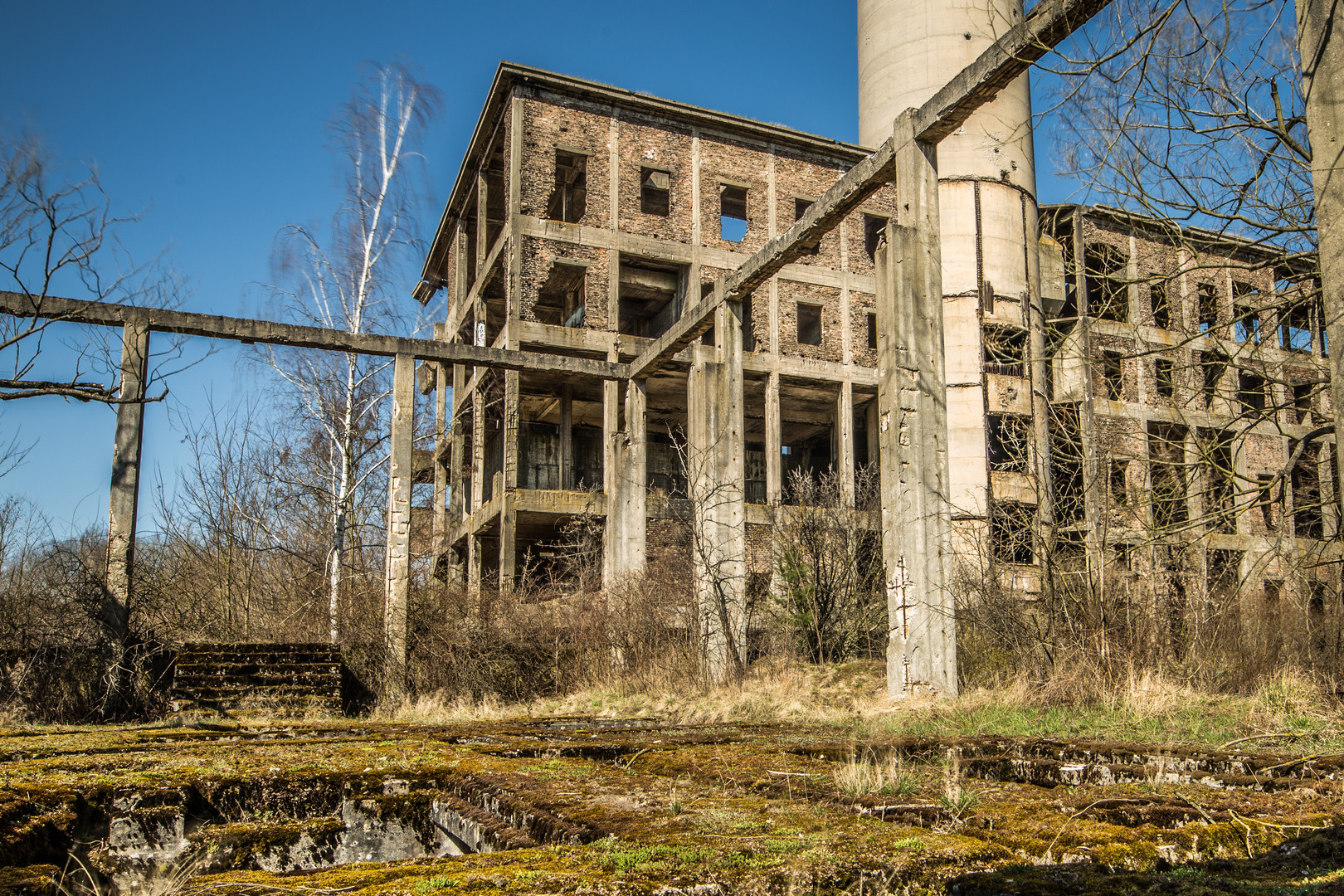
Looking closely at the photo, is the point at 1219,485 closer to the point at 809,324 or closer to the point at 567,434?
the point at 567,434

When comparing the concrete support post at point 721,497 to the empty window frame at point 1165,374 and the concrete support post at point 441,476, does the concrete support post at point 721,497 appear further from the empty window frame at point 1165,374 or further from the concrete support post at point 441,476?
the concrete support post at point 441,476

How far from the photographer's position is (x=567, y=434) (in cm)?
2678

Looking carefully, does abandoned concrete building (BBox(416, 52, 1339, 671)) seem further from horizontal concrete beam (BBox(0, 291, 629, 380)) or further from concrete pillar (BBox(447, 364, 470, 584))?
horizontal concrete beam (BBox(0, 291, 629, 380))

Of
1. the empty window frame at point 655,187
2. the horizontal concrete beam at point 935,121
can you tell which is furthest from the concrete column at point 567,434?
the horizontal concrete beam at point 935,121

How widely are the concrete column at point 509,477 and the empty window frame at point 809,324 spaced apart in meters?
10.5

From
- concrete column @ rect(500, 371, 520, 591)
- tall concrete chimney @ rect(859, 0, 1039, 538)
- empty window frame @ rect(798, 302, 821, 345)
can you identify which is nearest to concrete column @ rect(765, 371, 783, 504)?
empty window frame @ rect(798, 302, 821, 345)

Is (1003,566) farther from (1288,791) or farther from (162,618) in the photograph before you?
(162,618)

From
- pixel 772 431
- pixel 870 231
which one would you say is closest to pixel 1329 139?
pixel 772 431

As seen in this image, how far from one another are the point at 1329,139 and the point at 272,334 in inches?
498

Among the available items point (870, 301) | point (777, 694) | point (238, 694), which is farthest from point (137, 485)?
point (870, 301)

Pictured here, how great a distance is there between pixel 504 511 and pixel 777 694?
49.2ft

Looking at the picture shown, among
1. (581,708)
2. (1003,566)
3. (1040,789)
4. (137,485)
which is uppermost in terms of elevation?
(137,485)

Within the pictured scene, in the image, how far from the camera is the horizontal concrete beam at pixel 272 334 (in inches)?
484

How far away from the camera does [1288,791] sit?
323cm
